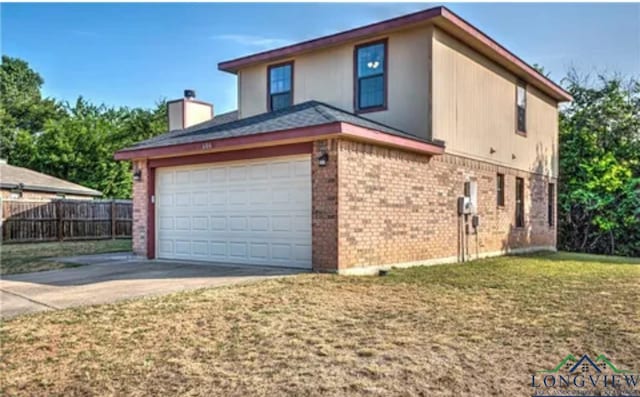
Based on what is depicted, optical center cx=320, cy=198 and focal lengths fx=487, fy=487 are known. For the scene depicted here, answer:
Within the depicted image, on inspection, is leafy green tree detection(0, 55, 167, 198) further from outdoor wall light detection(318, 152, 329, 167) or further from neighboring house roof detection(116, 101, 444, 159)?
outdoor wall light detection(318, 152, 329, 167)

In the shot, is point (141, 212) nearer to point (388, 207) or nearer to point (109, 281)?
point (109, 281)

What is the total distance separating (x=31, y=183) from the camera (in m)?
22.1

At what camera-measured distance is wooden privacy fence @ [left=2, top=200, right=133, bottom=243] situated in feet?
57.7

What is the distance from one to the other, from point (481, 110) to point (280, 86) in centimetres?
539

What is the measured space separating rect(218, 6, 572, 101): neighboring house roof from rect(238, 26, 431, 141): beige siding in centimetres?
24

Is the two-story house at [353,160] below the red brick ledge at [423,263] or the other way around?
the other way around

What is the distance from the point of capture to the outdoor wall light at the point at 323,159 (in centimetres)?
860

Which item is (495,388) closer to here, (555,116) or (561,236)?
(555,116)

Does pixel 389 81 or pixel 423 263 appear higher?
pixel 389 81

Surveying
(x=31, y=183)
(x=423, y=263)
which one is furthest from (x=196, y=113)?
(x=31, y=183)

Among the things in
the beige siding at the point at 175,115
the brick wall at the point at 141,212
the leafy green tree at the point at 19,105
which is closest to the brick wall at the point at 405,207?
the brick wall at the point at 141,212

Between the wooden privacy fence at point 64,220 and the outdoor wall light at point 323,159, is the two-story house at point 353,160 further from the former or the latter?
the wooden privacy fence at point 64,220

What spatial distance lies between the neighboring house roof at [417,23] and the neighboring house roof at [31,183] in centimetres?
1309

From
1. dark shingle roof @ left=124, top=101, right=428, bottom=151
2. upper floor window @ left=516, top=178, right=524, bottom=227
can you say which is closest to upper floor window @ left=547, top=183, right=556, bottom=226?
upper floor window @ left=516, top=178, right=524, bottom=227
